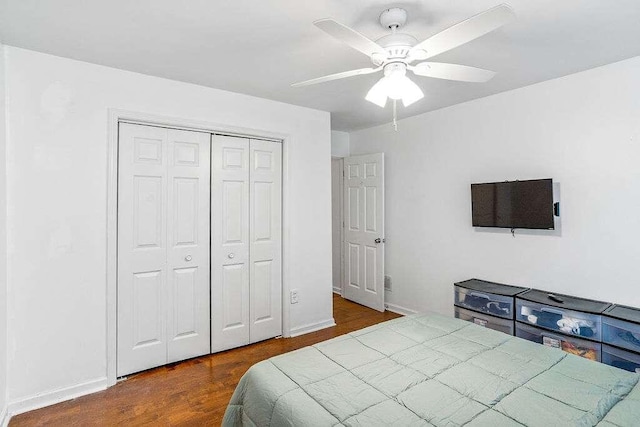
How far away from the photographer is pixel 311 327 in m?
3.61

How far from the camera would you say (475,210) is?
129 inches

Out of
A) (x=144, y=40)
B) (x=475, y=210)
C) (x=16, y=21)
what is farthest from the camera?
(x=475, y=210)

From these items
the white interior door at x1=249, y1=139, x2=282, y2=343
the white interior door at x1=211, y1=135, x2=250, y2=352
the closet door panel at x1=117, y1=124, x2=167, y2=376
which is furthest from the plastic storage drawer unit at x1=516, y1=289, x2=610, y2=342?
the closet door panel at x1=117, y1=124, x2=167, y2=376

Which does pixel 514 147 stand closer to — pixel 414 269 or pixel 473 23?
pixel 414 269

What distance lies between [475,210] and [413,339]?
181 cm

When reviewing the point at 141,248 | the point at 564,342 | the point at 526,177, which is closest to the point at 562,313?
the point at 564,342

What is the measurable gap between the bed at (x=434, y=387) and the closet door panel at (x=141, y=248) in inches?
56.2

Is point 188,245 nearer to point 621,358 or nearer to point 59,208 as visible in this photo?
point 59,208

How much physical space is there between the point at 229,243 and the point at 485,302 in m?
2.37

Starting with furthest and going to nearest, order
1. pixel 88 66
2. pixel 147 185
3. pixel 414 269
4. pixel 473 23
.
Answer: pixel 414 269 → pixel 147 185 → pixel 88 66 → pixel 473 23

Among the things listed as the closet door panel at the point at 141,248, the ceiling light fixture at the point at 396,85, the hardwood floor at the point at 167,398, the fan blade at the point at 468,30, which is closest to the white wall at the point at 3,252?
the hardwood floor at the point at 167,398

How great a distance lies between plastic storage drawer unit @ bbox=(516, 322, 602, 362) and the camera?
234 cm

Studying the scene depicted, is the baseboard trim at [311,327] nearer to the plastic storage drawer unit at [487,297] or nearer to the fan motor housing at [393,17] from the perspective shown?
the plastic storage drawer unit at [487,297]

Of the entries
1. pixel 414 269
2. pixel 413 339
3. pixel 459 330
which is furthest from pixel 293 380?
pixel 414 269
